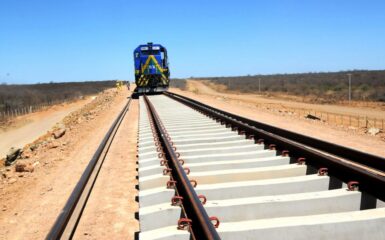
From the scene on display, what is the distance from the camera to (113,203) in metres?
5.57

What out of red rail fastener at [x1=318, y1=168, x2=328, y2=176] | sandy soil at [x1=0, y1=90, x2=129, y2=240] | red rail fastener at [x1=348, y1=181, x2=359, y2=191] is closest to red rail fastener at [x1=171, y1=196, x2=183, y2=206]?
sandy soil at [x1=0, y1=90, x2=129, y2=240]

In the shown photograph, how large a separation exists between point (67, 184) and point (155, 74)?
81.0 ft

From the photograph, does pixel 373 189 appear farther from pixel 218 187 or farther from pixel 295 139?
pixel 295 139

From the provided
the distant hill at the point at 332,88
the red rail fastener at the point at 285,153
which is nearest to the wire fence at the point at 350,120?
the red rail fastener at the point at 285,153

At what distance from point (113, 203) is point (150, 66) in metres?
26.0

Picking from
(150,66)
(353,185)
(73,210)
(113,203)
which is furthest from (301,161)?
(150,66)

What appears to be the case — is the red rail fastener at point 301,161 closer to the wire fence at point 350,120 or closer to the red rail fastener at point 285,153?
the red rail fastener at point 285,153

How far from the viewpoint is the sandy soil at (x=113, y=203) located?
4.55m

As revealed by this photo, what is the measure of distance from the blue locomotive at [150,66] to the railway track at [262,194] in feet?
78.0

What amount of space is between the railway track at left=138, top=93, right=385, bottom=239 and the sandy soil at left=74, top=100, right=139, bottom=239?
1.21 ft

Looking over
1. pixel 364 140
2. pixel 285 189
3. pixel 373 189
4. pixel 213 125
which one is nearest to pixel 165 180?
pixel 285 189

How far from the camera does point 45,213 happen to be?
5617mm

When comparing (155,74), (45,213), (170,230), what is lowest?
(45,213)

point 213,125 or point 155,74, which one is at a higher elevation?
point 155,74
